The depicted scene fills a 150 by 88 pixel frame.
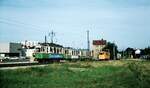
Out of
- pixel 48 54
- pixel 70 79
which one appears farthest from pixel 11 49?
pixel 70 79

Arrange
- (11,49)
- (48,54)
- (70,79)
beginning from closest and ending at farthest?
(70,79)
(48,54)
(11,49)

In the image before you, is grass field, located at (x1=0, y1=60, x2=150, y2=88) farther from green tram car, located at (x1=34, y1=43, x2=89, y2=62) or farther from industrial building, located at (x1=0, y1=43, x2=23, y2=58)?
industrial building, located at (x1=0, y1=43, x2=23, y2=58)

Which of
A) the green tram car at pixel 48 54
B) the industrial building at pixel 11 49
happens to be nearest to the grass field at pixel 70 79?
the green tram car at pixel 48 54

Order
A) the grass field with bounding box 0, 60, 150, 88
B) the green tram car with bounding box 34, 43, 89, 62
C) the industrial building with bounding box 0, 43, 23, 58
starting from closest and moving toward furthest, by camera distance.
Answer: the grass field with bounding box 0, 60, 150, 88
the green tram car with bounding box 34, 43, 89, 62
the industrial building with bounding box 0, 43, 23, 58

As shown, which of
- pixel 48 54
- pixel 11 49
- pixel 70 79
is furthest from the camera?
pixel 11 49

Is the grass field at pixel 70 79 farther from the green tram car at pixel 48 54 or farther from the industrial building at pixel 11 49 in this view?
the industrial building at pixel 11 49

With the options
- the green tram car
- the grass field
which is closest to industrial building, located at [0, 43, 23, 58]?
the green tram car

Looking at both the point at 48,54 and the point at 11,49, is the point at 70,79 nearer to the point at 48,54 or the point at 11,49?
the point at 48,54

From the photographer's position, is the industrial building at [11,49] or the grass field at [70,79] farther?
the industrial building at [11,49]

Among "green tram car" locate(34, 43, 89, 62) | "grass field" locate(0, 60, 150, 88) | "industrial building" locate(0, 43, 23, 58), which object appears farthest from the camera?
"industrial building" locate(0, 43, 23, 58)

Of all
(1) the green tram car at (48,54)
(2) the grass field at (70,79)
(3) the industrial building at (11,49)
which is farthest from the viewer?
(3) the industrial building at (11,49)

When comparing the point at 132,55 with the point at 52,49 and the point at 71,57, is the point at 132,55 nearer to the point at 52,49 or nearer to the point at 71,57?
the point at 71,57

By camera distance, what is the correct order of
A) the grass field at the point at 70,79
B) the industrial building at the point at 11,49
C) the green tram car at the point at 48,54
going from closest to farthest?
the grass field at the point at 70,79
the green tram car at the point at 48,54
the industrial building at the point at 11,49

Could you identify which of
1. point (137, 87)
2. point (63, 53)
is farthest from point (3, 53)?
point (137, 87)
